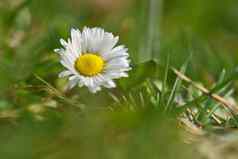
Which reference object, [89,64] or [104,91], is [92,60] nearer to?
[89,64]

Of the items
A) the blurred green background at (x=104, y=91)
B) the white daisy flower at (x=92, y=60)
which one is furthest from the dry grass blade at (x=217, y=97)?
the white daisy flower at (x=92, y=60)

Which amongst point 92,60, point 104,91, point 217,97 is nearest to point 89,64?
point 92,60

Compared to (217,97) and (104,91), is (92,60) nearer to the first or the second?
(104,91)

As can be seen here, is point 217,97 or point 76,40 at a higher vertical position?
point 76,40

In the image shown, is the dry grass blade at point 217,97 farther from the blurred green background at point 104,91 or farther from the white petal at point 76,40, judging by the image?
the white petal at point 76,40

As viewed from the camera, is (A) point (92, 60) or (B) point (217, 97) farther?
(B) point (217, 97)

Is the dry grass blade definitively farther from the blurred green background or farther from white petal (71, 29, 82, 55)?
white petal (71, 29, 82, 55)

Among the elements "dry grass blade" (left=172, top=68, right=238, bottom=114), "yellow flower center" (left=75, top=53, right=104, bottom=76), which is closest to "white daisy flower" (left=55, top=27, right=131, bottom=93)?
"yellow flower center" (left=75, top=53, right=104, bottom=76)
